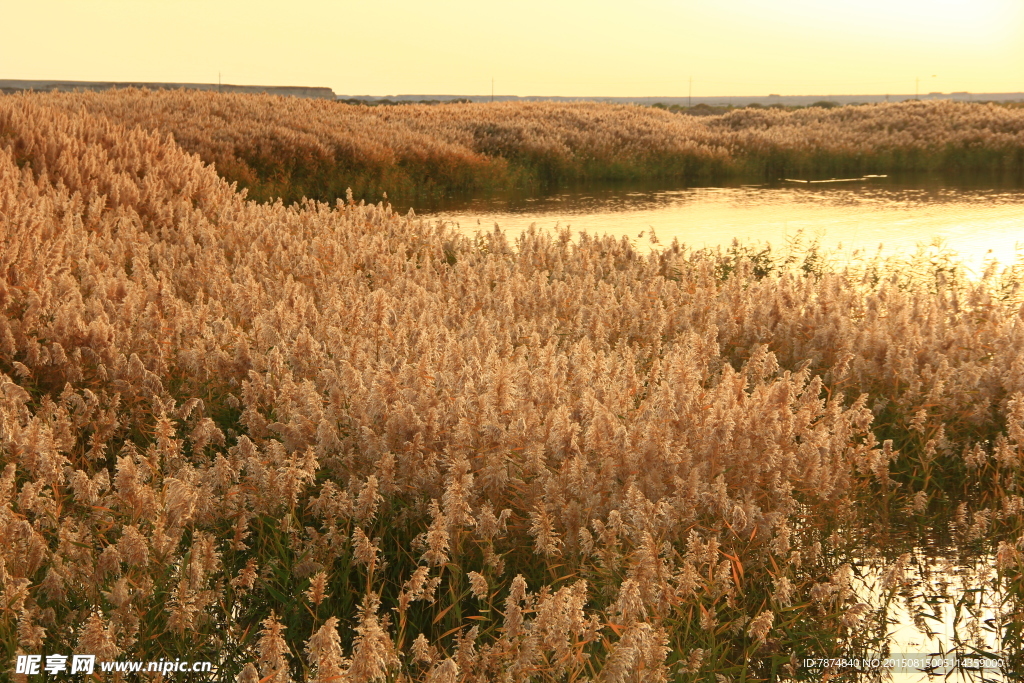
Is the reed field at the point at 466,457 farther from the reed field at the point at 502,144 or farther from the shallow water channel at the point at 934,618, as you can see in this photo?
the reed field at the point at 502,144

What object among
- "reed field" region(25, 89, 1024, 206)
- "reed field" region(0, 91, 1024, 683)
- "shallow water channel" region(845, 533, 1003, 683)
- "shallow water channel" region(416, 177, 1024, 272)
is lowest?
"shallow water channel" region(845, 533, 1003, 683)

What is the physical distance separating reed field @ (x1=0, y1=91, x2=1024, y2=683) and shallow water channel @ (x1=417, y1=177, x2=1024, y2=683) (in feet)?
0.44

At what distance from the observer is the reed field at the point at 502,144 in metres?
17.7

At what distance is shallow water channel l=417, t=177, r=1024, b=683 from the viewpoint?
3.59 m

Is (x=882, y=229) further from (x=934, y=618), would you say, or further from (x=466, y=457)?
(x=466, y=457)

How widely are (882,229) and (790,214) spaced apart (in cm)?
209

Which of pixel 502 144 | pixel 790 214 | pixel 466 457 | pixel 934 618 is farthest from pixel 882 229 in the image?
pixel 502 144

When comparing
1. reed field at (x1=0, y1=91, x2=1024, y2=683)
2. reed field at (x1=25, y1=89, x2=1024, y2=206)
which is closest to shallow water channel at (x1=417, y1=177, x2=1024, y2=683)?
reed field at (x1=0, y1=91, x2=1024, y2=683)

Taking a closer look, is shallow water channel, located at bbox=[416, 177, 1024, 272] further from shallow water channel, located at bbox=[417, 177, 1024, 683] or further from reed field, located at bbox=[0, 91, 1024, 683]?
reed field, located at bbox=[0, 91, 1024, 683]

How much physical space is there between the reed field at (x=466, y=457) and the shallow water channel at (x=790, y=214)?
309cm

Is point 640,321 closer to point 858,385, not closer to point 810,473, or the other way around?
point 858,385

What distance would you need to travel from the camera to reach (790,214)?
15148 millimetres

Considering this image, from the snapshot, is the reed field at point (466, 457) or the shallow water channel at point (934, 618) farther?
the shallow water channel at point (934, 618)

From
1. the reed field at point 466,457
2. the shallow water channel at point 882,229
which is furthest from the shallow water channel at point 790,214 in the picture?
the reed field at point 466,457
